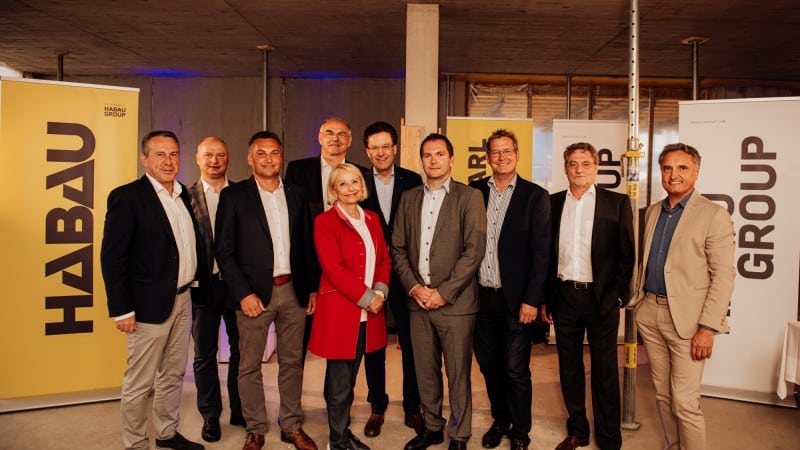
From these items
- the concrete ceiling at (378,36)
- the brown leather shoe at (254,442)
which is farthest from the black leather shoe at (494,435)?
the concrete ceiling at (378,36)

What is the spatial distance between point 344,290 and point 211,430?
137cm

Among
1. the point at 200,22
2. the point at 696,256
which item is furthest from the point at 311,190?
the point at 200,22

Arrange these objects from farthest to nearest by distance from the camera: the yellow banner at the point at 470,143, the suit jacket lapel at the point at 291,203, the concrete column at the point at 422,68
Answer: the yellow banner at the point at 470,143 → the concrete column at the point at 422,68 → the suit jacket lapel at the point at 291,203

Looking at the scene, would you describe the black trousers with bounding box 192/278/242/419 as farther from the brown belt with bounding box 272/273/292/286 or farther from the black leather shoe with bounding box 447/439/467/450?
the black leather shoe with bounding box 447/439/467/450

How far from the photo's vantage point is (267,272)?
2.96 metres

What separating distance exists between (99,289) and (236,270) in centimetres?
158

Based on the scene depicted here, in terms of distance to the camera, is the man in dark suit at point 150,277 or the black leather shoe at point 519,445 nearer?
the man in dark suit at point 150,277

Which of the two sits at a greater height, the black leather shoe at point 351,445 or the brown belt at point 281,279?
the brown belt at point 281,279

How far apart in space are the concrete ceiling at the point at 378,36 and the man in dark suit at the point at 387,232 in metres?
2.26

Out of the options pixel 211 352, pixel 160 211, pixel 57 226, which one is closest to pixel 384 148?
pixel 160 211

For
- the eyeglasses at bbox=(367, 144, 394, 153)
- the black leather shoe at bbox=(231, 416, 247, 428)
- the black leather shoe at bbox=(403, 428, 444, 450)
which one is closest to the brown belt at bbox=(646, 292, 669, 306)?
the black leather shoe at bbox=(403, 428, 444, 450)

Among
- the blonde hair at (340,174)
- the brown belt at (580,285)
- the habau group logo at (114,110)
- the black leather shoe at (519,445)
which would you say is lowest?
the black leather shoe at (519,445)

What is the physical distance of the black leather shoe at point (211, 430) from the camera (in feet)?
10.8

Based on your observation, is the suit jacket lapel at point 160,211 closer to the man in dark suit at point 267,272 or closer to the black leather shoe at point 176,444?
the man in dark suit at point 267,272
